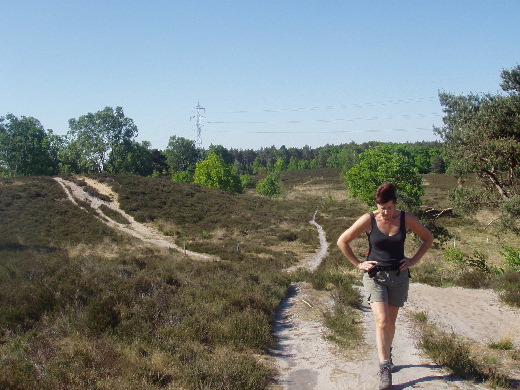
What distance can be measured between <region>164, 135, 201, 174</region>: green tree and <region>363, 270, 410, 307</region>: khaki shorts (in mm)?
84853

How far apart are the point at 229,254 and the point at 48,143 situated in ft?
163

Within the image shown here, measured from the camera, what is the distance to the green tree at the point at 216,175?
199ft

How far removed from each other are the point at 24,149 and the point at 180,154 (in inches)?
1403

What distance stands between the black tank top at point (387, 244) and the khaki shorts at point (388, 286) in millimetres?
137

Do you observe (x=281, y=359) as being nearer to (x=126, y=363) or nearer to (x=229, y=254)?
(x=126, y=363)

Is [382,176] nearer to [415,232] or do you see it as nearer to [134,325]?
[134,325]

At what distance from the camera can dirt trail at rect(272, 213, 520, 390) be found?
14.5 ft

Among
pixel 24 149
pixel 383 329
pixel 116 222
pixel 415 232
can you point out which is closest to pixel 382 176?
pixel 116 222

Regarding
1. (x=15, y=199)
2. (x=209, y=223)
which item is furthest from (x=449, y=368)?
(x=15, y=199)

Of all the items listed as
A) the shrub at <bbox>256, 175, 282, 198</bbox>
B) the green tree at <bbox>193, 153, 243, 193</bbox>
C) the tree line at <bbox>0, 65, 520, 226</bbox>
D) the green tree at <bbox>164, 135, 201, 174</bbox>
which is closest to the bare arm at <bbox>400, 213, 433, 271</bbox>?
the tree line at <bbox>0, 65, 520, 226</bbox>

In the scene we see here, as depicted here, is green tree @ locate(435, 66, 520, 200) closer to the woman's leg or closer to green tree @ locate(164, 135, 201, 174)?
the woman's leg

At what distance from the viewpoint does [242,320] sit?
6152mm

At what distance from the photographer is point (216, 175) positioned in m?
60.7

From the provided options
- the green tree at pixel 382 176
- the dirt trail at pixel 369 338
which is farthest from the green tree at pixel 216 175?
the dirt trail at pixel 369 338
